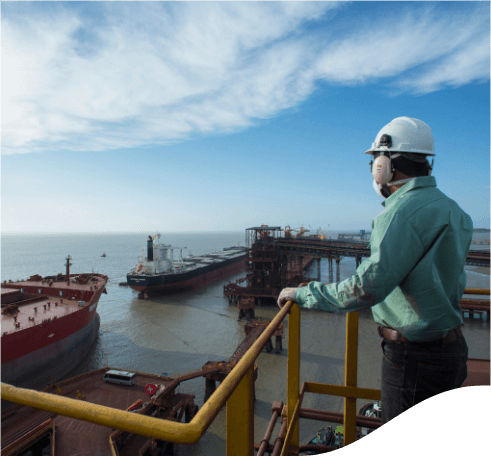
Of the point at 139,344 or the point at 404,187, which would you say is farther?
the point at 139,344

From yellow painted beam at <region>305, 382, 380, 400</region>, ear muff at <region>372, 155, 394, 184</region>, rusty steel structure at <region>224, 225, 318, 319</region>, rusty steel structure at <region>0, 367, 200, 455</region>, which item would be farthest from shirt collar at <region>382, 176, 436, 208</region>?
rusty steel structure at <region>224, 225, 318, 319</region>

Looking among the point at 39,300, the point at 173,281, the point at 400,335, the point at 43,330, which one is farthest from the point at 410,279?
the point at 173,281

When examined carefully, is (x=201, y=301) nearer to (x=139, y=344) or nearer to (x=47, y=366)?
(x=139, y=344)

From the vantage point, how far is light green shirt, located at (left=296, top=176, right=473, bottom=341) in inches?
63.4

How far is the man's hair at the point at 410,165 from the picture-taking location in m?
2.01

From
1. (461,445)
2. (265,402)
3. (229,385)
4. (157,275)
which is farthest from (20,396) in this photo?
(157,275)

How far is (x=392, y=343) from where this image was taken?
2.08 metres

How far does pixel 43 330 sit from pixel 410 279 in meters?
18.3

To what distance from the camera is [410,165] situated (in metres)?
2.02

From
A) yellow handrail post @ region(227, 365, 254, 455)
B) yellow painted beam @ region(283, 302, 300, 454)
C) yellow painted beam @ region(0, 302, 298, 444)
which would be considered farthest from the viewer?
yellow painted beam @ region(283, 302, 300, 454)

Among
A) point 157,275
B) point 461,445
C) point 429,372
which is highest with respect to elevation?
point 429,372

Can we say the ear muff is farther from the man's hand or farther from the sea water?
the sea water

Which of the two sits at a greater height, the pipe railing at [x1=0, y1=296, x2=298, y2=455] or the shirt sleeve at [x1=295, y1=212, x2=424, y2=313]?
the shirt sleeve at [x1=295, y1=212, x2=424, y2=313]

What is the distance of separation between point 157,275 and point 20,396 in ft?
120
